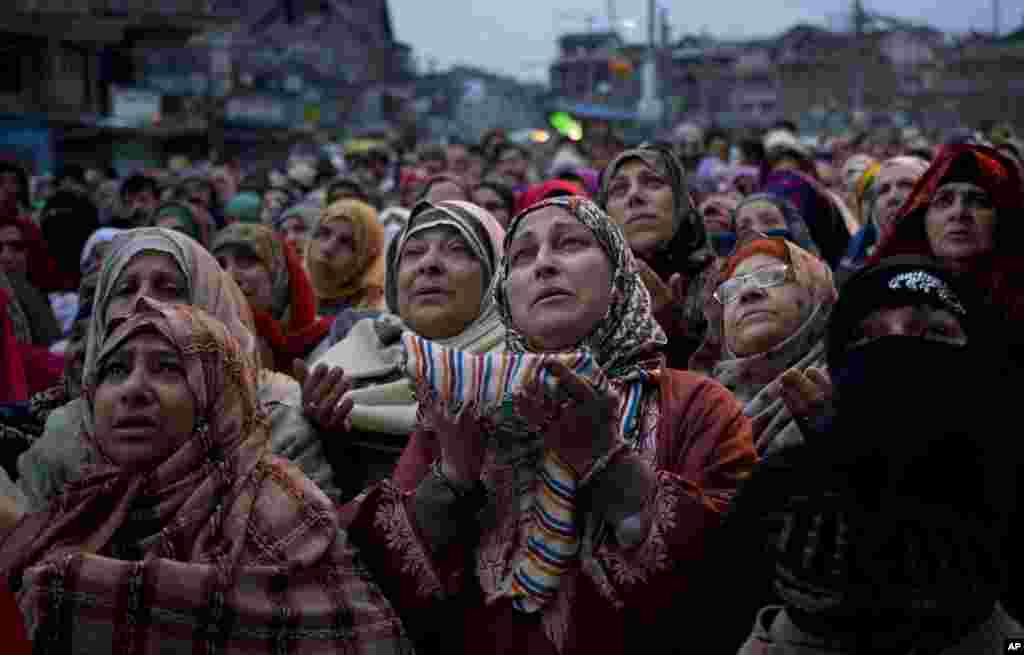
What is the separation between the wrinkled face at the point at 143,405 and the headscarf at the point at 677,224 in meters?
2.19

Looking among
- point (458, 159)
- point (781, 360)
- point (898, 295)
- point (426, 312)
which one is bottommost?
point (781, 360)

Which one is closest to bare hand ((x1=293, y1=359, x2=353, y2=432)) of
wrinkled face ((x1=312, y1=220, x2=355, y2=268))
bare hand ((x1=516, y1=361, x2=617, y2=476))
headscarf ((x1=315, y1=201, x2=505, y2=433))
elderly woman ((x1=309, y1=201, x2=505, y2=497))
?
elderly woman ((x1=309, y1=201, x2=505, y2=497))

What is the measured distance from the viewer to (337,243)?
538 centimetres

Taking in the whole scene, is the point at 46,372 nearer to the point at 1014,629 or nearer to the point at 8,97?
the point at 1014,629

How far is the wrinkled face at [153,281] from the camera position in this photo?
3.44m

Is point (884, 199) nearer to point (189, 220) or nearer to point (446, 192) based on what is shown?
point (446, 192)

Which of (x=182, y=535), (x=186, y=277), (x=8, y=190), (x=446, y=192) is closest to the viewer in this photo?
(x=182, y=535)

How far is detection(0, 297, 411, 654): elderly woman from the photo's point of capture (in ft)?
8.01

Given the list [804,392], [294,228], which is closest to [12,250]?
[294,228]

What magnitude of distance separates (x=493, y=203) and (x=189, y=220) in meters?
1.73

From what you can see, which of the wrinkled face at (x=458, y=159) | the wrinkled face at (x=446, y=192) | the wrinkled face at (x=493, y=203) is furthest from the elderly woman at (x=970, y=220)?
the wrinkled face at (x=458, y=159)

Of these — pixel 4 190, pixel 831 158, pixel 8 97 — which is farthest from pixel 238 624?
pixel 8 97

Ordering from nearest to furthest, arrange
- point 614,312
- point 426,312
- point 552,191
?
1. point 614,312
2. point 426,312
3. point 552,191

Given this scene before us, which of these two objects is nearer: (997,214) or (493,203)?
(997,214)
